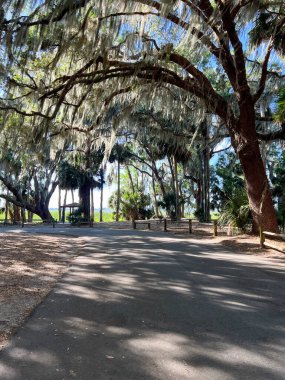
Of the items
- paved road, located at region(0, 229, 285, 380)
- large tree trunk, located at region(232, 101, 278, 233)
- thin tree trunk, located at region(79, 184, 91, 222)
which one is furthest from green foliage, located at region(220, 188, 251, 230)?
thin tree trunk, located at region(79, 184, 91, 222)

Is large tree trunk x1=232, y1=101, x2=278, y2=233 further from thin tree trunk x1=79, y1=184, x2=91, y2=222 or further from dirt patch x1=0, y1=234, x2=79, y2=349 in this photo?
thin tree trunk x1=79, y1=184, x2=91, y2=222

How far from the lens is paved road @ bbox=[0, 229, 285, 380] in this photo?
3643 millimetres

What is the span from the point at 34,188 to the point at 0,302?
39.4 m

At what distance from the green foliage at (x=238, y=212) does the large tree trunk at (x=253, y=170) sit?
220cm

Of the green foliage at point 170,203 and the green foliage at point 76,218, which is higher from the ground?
the green foliage at point 170,203

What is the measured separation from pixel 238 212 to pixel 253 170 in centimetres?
320

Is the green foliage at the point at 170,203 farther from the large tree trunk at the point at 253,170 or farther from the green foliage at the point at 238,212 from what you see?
the large tree trunk at the point at 253,170

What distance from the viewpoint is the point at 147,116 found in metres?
20.3

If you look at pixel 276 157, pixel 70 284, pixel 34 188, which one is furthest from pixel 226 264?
pixel 34 188

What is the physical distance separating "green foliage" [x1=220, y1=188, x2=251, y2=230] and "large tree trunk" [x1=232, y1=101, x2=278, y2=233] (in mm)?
2197

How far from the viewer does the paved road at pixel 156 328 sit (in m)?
3.64

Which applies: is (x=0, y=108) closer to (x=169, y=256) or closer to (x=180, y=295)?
(x=169, y=256)

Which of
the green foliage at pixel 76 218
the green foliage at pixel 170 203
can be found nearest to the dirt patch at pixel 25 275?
the green foliage at pixel 76 218

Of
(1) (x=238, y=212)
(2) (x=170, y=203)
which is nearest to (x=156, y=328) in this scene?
(1) (x=238, y=212)
